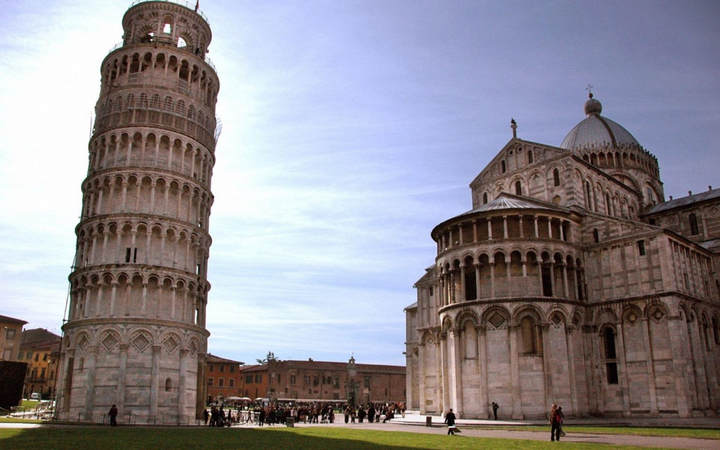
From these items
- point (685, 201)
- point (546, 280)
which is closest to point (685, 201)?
point (685, 201)

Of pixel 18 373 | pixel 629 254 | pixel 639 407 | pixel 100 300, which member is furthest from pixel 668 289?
pixel 18 373

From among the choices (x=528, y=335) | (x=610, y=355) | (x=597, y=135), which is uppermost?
(x=597, y=135)

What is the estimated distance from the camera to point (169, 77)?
39.0 m

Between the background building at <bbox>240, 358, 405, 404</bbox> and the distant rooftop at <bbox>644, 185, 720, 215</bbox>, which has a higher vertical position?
the distant rooftop at <bbox>644, 185, 720, 215</bbox>

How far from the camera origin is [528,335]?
33.8m

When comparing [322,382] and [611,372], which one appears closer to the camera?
[611,372]

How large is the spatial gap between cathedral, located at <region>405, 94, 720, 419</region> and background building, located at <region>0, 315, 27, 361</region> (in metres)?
56.5

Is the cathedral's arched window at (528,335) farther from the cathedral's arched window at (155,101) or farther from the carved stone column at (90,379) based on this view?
the cathedral's arched window at (155,101)

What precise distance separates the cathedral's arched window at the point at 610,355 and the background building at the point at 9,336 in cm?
6471

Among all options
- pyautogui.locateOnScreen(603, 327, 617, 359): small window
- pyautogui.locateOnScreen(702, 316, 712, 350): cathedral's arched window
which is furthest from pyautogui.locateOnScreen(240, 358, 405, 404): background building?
pyautogui.locateOnScreen(702, 316, 712, 350): cathedral's arched window

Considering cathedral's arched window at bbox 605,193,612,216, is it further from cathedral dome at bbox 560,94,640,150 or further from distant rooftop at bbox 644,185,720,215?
cathedral dome at bbox 560,94,640,150

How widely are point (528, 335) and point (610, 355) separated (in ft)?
17.4

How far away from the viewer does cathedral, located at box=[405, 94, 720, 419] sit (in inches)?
1277

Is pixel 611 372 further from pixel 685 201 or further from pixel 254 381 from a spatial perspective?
pixel 254 381
